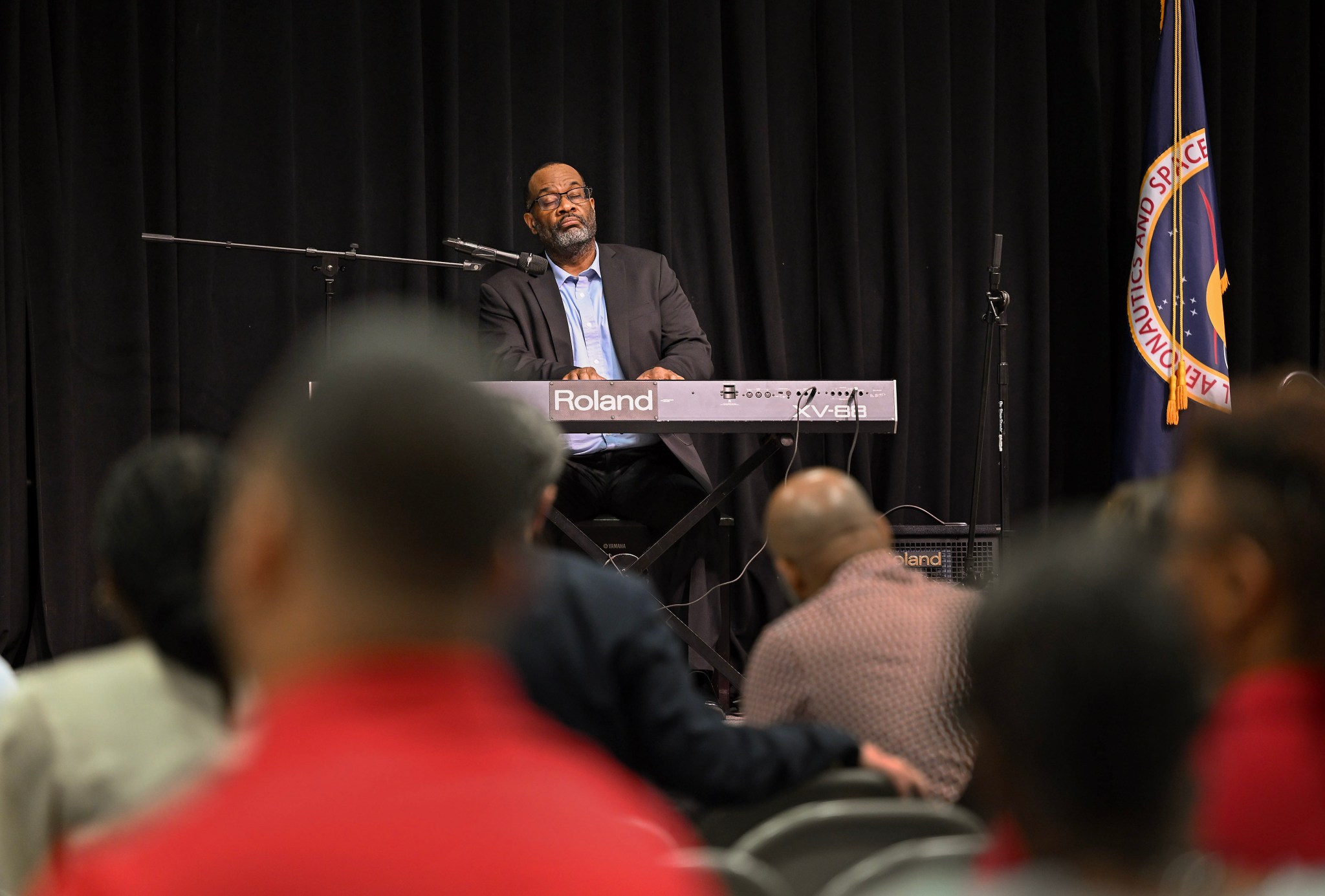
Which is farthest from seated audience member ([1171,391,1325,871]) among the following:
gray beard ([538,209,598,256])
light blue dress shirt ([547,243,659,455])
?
gray beard ([538,209,598,256])

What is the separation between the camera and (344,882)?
53cm

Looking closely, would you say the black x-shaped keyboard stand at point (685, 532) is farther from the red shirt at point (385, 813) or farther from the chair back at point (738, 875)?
the red shirt at point (385, 813)

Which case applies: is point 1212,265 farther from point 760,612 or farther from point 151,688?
point 151,688

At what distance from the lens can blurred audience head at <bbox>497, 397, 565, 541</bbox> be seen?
2.04 metres

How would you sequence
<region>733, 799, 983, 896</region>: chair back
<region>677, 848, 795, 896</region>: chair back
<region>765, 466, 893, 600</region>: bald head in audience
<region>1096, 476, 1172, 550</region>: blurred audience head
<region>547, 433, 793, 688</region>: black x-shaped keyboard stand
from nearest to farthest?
<region>1096, 476, 1172, 550</region>: blurred audience head
<region>677, 848, 795, 896</region>: chair back
<region>733, 799, 983, 896</region>: chair back
<region>765, 466, 893, 600</region>: bald head in audience
<region>547, 433, 793, 688</region>: black x-shaped keyboard stand

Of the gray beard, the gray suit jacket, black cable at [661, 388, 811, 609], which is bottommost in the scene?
black cable at [661, 388, 811, 609]

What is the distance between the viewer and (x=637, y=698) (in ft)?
5.61

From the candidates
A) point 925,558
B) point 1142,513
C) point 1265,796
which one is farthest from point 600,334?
point 1265,796

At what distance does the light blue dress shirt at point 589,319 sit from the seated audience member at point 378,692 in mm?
4047

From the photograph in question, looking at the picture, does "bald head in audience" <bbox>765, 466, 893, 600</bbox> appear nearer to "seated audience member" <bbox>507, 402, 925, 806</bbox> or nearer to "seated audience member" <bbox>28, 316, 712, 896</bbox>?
"seated audience member" <bbox>507, 402, 925, 806</bbox>

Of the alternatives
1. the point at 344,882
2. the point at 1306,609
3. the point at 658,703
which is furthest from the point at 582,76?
the point at 344,882

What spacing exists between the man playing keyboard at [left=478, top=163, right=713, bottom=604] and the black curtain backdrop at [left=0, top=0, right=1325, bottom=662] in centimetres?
47

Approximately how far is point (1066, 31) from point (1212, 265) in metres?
1.31

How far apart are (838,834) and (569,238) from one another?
11.9ft
